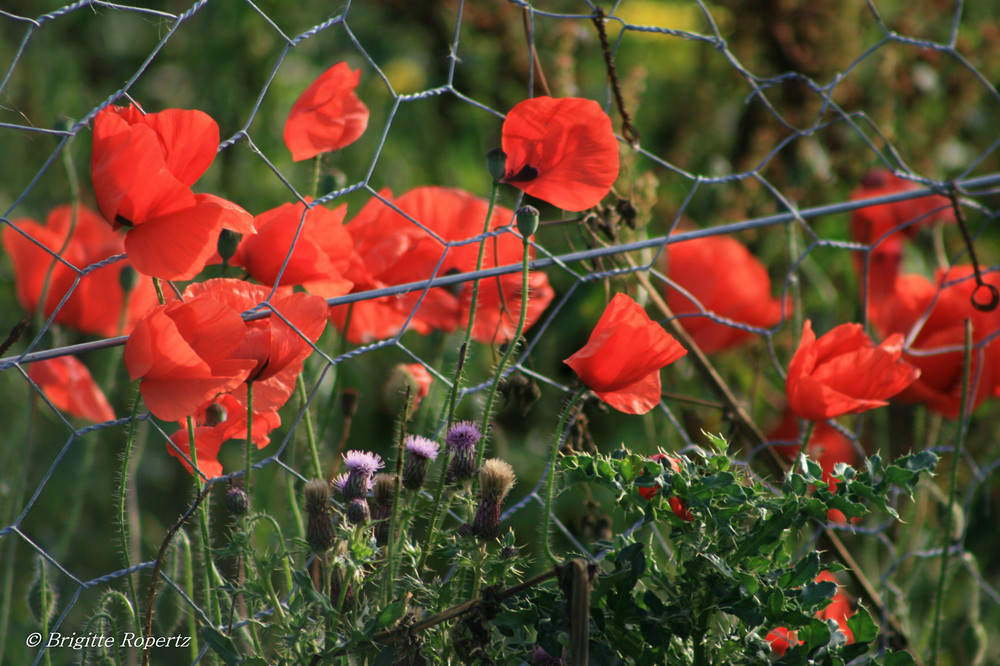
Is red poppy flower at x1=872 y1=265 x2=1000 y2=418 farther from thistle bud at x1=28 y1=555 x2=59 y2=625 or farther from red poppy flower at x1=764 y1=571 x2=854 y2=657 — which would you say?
thistle bud at x1=28 y1=555 x2=59 y2=625

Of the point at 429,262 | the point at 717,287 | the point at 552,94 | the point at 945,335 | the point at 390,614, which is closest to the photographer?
the point at 390,614

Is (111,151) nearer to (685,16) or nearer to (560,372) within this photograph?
(560,372)

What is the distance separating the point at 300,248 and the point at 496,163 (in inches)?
5.2

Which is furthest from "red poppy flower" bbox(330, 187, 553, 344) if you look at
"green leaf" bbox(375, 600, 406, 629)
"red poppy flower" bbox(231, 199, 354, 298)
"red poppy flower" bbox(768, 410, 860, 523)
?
"red poppy flower" bbox(768, 410, 860, 523)

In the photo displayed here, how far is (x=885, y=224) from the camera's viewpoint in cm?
105

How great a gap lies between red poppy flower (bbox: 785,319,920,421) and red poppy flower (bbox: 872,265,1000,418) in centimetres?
22

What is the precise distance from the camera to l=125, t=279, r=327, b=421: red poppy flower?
0.46 m

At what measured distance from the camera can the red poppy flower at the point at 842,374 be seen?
614 mm

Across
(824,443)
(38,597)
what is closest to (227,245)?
(38,597)

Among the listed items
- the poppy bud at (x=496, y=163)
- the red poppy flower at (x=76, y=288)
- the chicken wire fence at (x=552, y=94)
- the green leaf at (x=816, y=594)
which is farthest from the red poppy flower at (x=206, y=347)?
the chicken wire fence at (x=552, y=94)

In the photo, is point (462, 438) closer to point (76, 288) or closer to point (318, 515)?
point (318, 515)

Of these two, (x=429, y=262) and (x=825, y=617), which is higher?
(x=429, y=262)

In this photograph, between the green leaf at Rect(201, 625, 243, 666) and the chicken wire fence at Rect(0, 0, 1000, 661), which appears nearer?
the green leaf at Rect(201, 625, 243, 666)

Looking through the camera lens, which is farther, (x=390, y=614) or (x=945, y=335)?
(x=945, y=335)
